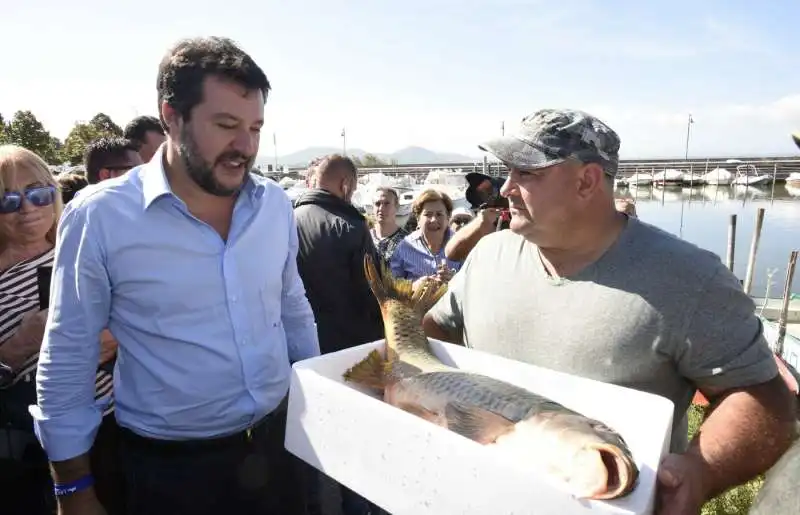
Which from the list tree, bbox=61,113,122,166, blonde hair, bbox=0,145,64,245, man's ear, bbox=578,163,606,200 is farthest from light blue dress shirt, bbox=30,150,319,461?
tree, bbox=61,113,122,166

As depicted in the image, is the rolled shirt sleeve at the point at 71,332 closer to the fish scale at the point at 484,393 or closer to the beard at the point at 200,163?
the beard at the point at 200,163

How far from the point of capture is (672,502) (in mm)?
1386

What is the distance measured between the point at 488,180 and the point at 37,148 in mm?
48252

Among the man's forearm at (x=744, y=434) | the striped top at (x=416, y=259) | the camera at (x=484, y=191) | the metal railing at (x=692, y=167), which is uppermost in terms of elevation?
the camera at (x=484, y=191)

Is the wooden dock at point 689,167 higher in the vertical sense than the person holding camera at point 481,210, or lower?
lower

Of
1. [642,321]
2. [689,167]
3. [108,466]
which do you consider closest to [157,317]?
[108,466]

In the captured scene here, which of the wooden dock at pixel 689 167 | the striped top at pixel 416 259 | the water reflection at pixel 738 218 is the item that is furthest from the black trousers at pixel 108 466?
the wooden dock at pixel 689 167

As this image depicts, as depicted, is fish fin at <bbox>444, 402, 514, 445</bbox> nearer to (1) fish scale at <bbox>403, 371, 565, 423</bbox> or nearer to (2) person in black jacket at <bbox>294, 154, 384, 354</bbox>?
(1) fish scale at <bbox>403, 371, 565, 423</bbox>

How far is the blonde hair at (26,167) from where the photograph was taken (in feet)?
9.45

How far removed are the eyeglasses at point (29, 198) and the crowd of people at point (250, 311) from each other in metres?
0.71

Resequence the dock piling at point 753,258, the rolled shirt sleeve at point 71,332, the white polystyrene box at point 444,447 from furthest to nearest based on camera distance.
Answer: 1. the dock piling at point 753,258
2. the rolled shirt sleeve at point 71,332
3. the white polystyrene box at point 444,447

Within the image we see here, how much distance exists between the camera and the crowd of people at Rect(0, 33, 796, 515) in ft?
5.98

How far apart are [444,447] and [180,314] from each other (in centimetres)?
129

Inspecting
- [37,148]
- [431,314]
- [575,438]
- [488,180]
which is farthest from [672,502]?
[37,148]
